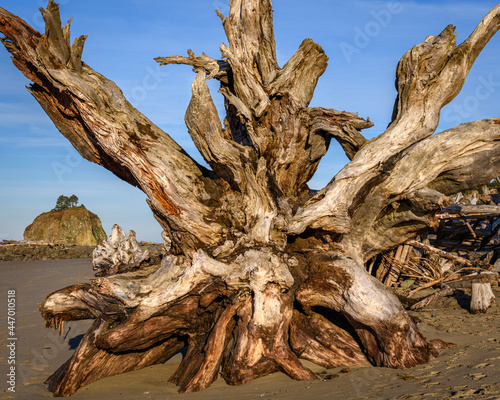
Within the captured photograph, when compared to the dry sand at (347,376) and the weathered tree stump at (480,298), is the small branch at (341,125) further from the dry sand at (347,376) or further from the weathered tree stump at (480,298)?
the weathered tree stump at (480,298)

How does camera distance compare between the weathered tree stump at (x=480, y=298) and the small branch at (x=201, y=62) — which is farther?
the weathered tree stump at (x=480, y=298)

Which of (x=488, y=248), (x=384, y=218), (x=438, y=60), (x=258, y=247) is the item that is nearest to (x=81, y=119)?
(x=258, y=247)

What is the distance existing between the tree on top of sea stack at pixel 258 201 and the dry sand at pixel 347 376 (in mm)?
223

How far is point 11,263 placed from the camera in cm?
1667

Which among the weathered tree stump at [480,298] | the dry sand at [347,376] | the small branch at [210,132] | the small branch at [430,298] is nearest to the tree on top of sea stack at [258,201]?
the small branch at [210,132]

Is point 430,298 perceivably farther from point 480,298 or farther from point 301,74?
point 301,74

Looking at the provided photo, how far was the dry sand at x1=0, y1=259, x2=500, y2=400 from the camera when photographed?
401cm

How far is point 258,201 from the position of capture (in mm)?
5926

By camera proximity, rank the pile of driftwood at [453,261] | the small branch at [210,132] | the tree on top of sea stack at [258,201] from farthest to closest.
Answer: the pile of driftwood at [453,261], the small branch at [210,132], the tree on top of sea stack at [258,201]

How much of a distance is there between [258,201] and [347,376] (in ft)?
7.79

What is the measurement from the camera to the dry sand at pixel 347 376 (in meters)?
4.01

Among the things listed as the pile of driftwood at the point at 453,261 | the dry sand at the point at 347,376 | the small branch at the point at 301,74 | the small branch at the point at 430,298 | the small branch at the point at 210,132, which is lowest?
the dry sand at the point at 347,376

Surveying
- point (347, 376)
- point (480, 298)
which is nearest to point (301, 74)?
point (347, 376)

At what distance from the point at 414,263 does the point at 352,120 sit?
4.55 m
